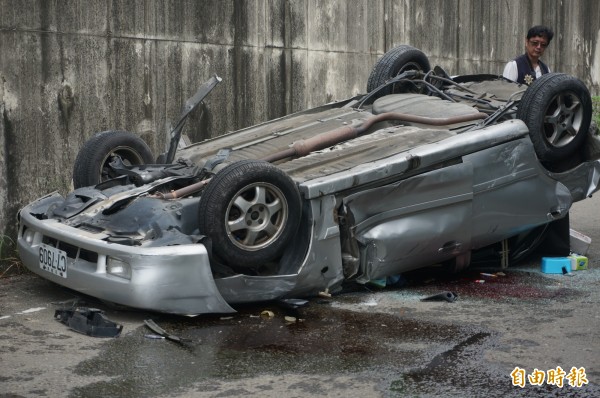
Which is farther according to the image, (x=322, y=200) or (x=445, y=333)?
(x=322, y=200)

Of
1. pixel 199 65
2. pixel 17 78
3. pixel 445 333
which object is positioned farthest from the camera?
pixel 199 65

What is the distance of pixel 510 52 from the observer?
1347cm

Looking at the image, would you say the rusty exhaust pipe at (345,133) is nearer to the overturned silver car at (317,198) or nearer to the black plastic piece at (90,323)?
the overturned silver car at (317,198)

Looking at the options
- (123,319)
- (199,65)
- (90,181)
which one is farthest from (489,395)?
(199,65)

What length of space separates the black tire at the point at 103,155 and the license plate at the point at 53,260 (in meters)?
0.88

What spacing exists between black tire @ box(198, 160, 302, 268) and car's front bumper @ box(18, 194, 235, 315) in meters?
0.21

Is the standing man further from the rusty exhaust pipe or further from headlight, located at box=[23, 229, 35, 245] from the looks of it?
headlight, located at box=[23, 229, 35, 245]

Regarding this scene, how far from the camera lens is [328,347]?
5.23 meters

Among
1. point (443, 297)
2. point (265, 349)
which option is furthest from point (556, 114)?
point (265, 349)

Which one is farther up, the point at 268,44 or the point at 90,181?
the point at 268,44

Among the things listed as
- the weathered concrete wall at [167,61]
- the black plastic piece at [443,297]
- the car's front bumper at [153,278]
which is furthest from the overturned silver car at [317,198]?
the weathered concrete wall at [167,61]

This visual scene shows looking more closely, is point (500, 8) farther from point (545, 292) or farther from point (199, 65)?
point (545, 292)

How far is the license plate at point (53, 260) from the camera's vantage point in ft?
19.5

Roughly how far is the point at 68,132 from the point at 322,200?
2.67 meters
